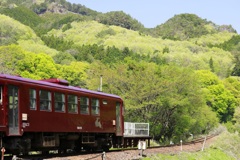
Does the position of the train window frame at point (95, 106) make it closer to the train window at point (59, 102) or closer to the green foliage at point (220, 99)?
the train window at point (59, 102)

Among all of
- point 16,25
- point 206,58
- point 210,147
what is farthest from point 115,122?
point 206,58

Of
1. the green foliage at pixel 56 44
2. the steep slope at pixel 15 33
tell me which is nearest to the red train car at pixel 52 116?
the steep slope at pixel 15 33

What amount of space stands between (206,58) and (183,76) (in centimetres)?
14097

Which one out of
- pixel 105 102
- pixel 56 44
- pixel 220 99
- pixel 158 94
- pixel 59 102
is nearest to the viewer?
pixel 59 102

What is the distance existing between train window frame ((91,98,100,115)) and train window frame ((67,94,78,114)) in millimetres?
1685

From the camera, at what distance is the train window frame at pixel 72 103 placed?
2155cm

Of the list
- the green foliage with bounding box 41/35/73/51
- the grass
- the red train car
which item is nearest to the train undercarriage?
the red train car

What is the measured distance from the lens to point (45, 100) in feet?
64.3

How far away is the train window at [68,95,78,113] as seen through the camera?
2156 cm

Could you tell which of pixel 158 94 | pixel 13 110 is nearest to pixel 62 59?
pixel 158 94

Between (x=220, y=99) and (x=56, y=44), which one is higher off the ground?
(x=56, y=44)

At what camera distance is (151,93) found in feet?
153

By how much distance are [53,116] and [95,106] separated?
4.38 meters

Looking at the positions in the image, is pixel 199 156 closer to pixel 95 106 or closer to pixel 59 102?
pixel 95 106
